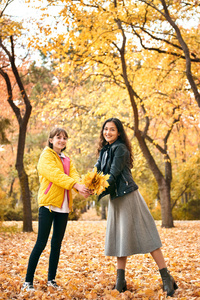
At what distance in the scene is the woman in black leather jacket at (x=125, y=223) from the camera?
328cm

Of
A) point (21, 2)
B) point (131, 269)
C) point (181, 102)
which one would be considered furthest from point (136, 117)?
point (131, 269)

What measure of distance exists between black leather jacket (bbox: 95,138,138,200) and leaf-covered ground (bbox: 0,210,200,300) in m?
1.03

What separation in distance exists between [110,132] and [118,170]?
0.55m

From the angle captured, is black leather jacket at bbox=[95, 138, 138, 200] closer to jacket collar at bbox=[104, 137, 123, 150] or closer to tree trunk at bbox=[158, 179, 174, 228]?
jacket collar at bbox=[104, 137, 123, 150]

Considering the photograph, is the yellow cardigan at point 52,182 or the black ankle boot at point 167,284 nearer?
the black ankle boot at point 167,284

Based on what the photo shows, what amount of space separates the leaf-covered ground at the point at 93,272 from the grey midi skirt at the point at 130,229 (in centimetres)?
43

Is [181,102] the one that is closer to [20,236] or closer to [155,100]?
[155,100]

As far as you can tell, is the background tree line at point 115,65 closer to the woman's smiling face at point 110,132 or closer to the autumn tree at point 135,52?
the autumn tree at point 135,52

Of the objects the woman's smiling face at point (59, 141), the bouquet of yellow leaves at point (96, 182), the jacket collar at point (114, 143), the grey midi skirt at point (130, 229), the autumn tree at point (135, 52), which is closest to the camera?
the bouquet of yellow leaves at point (96, 182)

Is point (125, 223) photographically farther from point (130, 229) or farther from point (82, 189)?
point (82, 189)

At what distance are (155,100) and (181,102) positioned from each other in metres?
1.27

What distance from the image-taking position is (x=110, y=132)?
143 inches

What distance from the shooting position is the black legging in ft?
11.0

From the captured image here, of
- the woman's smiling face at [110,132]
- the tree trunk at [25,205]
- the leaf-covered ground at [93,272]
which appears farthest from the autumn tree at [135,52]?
the woman's smiling face at [110,132]
